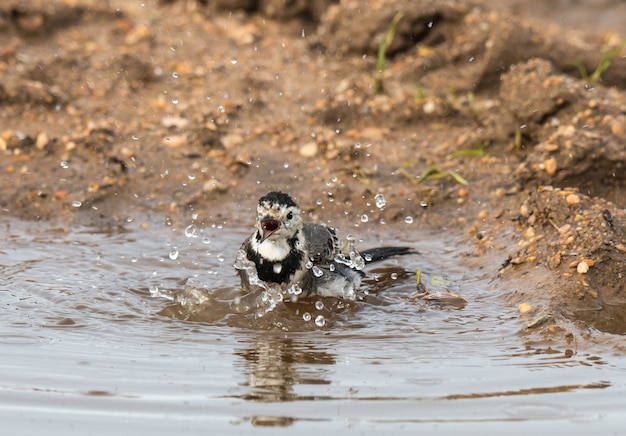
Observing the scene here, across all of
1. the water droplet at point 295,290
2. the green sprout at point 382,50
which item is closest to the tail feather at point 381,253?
the water droplet at point 295,290

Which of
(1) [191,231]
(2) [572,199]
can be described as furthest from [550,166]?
(1) [191,231]

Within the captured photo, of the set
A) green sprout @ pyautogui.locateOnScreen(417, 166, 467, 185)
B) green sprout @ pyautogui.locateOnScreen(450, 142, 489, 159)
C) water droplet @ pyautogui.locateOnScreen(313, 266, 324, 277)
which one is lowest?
water droplet @ pyautogui.locateOnScreen(313, 266, 324, 277)

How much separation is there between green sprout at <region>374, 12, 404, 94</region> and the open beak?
10.1 feet

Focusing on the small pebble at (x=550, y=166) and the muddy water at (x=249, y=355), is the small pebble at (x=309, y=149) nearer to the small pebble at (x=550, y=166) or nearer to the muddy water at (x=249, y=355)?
the muddy water at (x=249, y=355)

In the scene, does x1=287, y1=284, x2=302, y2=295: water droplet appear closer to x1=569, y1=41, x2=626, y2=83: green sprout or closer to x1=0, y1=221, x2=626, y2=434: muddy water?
x1=0, y1=221, x2=626, y2=434: muddy water

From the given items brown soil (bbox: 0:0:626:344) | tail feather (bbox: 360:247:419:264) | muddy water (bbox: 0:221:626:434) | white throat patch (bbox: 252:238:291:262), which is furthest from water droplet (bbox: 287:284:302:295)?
brown soil (bbox: 0:0:626:344)

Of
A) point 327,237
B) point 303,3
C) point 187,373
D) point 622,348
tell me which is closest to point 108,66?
point 303,3

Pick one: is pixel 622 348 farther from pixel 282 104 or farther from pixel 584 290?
pixel 282 104

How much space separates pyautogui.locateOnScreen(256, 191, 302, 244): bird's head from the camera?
6961mm

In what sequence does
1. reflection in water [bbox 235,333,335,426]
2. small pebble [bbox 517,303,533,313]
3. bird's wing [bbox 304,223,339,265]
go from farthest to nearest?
bird's wing [bbox 304,223,339,265] → small pebble [bbox 517,303,533,313] → reflection in water [bbox 235,333,335,426]

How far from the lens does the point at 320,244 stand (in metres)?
7.52

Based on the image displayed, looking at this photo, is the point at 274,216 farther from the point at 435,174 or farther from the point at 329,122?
the point at 329,122

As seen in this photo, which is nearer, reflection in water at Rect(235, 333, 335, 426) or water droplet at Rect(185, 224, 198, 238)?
reflection in water at Rect(235, 333, 335, 426)

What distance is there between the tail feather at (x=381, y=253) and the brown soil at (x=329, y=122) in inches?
18.0
